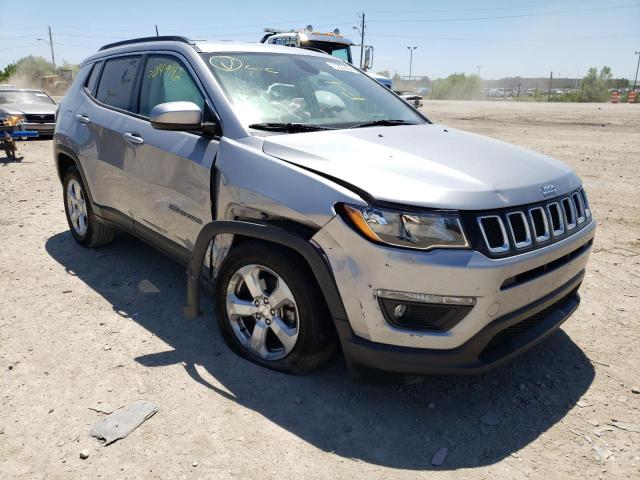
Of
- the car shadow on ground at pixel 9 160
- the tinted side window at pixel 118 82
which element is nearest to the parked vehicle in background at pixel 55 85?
the car shadow on ground at pixel 9 160

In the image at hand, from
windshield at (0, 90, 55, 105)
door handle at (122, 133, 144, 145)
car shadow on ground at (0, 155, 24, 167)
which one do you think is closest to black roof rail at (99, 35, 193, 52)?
door handle at (122, 133, 144, 145)

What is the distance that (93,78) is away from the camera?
467 cm

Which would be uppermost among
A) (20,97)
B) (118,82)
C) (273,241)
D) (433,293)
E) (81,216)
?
(20,97)

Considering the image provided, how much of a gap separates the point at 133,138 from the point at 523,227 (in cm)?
273

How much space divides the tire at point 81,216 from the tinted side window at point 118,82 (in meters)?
0.85

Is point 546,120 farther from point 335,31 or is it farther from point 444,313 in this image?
point 444,313

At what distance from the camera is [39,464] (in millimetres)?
2262

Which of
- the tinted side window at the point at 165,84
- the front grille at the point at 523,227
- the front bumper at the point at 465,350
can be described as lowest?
the front bumper at the point at 465,350

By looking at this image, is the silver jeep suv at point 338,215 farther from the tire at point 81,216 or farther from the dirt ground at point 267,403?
the tire at point 81,216

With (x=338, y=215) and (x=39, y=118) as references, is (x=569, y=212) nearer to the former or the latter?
(x=338, y=215)

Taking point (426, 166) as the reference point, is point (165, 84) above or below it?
above

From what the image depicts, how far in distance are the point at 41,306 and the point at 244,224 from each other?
206cm

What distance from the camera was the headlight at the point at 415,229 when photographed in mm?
2242

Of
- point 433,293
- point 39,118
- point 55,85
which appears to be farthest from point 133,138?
point 55,85
